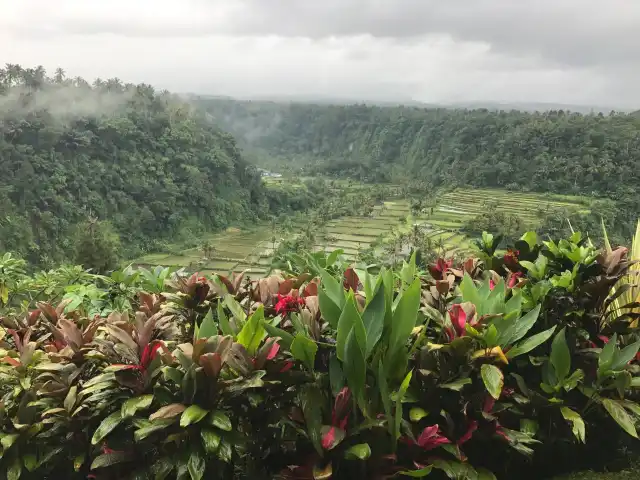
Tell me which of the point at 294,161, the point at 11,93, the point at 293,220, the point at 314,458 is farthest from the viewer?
the point at 294,161

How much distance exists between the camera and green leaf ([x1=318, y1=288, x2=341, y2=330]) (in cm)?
119

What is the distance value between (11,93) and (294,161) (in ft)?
151

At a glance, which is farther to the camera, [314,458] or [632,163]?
[632,163]

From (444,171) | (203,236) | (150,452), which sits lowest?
(203,236)

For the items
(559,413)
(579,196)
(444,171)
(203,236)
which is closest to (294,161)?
(444,171)

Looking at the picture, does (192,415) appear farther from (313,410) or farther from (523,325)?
(523,325)

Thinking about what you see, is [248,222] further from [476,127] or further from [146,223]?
[476,127]

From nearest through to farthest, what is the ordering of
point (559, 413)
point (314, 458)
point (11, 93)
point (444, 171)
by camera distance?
point (314, 458), point (559, 413), point (11, 93), point (444, 171)

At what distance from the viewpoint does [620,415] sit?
1.22 metres

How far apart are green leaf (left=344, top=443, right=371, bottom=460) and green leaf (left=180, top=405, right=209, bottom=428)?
31 centimetres

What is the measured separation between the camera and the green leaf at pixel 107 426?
1.06 m

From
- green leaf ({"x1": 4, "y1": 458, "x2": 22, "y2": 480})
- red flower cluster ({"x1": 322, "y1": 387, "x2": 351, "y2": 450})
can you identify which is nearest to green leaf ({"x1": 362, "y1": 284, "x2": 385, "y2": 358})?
red flower cluster ({"x1": 322, "y1": 387, "x2": 351, "y2": 450})

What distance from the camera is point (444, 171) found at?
5162 cm

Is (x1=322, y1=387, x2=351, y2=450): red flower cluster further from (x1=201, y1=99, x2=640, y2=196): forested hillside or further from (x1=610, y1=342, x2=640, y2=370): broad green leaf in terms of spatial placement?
(x1=201, y1=99, x2=640, y2=196): forested hillside
